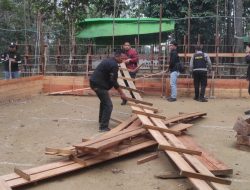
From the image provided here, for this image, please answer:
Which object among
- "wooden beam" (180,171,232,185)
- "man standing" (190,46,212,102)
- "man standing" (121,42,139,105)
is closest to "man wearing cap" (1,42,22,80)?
"man standing" (121,42,139,105)

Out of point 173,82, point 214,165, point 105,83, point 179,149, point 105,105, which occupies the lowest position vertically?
point 214,165

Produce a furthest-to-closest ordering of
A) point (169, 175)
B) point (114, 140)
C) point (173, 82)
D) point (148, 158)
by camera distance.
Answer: point (173, 82), point (148, 158), point (114, 140), point (169, 175)

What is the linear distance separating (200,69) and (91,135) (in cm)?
563

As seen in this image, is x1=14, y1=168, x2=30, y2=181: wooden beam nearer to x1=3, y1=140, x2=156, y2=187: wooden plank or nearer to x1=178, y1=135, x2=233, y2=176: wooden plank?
x1=3, y1=140, x2=156, y2=187: wooden plank

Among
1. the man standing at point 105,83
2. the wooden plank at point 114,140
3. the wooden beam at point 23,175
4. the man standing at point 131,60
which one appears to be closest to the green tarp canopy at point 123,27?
the man standing at point 131,60

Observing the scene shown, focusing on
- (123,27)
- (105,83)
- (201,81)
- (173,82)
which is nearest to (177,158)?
(105,83)

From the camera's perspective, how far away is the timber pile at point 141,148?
5.90 m

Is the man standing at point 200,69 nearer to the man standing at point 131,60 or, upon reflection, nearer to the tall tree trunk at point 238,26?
the man standing at point 131,60

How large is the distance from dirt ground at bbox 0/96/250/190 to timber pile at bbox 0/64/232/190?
0.15 m

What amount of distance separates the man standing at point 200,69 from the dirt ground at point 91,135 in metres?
0.44

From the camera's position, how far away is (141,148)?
24.5 feet

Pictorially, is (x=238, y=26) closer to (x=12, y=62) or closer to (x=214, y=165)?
(x=12, y=62)

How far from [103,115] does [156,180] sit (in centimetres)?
306

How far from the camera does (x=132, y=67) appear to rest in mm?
13180
